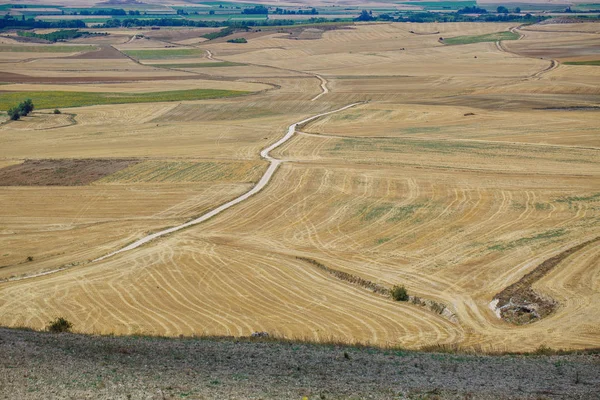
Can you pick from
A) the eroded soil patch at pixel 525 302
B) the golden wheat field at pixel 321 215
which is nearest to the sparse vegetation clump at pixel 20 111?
the golden wheat field at pixel 321 215

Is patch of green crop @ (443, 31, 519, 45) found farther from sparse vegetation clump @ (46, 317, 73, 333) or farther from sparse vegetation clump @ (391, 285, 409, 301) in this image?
sparse vegetation clump @ (46, 317, 73, 333)

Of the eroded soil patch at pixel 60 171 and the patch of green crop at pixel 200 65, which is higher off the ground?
the eroded soil patch at pixel 60 171

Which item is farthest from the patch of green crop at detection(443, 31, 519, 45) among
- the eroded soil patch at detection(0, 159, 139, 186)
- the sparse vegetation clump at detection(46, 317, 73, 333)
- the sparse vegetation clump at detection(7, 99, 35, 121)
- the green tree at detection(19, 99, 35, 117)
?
the sparse vegetation clump at detection(46, 317, 73, 333)

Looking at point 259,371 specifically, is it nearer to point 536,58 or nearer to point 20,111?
point 20,111

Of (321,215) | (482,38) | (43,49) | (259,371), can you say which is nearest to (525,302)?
(259,371)

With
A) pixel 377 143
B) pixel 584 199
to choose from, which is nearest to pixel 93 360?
pixel 584 199

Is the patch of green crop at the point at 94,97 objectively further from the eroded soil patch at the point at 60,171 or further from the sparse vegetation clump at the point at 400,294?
the sparse vegetation clump at the point at 400,294
